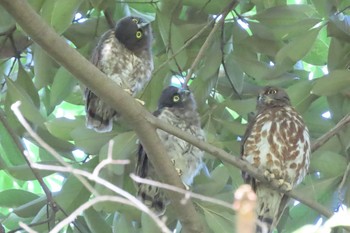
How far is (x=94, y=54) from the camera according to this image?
459 cm

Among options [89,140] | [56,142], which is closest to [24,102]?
[89,140]

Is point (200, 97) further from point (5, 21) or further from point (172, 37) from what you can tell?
point (5, 21)

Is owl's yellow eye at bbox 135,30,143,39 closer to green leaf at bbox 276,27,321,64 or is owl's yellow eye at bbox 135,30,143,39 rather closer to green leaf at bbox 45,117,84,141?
green leaf at bbox 45,117,84,141

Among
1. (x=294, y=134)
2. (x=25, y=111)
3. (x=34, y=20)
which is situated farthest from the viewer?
(x=294, y=134)

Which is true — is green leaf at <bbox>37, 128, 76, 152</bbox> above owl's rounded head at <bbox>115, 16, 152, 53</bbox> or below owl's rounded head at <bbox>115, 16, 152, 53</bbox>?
below

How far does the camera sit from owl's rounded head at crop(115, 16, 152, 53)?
4594 mm

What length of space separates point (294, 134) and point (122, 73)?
1.08 m

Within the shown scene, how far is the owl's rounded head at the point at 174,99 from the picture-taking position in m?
4.55

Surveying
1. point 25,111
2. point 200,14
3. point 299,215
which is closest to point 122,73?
point 200,14

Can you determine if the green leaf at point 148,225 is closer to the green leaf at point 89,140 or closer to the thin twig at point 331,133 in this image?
the green leaf at point 89,140

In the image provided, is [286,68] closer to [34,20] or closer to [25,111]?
[25,111]

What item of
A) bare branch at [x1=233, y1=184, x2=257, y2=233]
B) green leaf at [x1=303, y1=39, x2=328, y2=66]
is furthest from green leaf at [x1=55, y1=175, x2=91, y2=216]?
bare branch at [x1=233, y1=184, x2=257, y2=233]

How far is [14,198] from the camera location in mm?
4504

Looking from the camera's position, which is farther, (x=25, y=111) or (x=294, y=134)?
(x=294, y=134)
